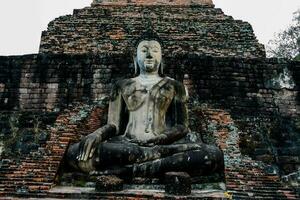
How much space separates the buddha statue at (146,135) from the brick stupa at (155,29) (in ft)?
→ 14.8

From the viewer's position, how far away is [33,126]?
7.31 metres

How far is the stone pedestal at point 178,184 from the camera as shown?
16.2 ft

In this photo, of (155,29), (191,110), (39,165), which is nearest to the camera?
(39,165)

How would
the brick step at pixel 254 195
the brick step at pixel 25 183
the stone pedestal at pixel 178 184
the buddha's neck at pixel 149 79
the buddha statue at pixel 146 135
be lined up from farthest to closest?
the buddha's neck at pixel 149 79, the buddha statue at pixel 146 135, the brick step at pixel 25 183, the brick step at pixel 254 195, the stone pedestal at pixel 178 184

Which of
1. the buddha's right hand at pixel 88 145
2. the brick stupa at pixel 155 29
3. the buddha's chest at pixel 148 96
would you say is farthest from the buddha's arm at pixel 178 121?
the brick stupa at pixel 155 29

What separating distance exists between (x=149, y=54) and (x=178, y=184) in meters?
2.33

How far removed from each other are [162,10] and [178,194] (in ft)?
32.4

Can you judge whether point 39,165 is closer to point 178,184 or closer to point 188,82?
point 178,184

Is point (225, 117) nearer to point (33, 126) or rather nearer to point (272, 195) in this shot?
point (272, 195)

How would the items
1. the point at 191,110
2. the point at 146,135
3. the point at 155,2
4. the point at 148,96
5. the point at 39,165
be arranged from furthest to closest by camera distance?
the point at 155,2 < the point at 191,110 < the point at 148,96 < the point at 146,135 < the point at 39,165

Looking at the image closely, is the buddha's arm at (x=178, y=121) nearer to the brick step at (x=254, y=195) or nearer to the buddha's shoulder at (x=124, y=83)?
the buddha's shoulder at (x=124, y=83)

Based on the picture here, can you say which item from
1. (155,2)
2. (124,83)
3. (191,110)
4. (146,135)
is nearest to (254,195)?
(146,135)

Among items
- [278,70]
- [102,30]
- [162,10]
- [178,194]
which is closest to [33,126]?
[178,194]

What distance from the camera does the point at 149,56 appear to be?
6.61 metres
